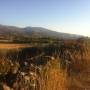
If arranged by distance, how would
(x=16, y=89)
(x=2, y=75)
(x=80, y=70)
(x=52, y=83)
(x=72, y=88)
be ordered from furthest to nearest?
(x=80, y=70) < (x=72, y=88) < (x=52, y=83) < (x=2, y=75) < (x=16, y=89)

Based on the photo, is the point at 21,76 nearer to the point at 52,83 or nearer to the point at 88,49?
the point at 52,83

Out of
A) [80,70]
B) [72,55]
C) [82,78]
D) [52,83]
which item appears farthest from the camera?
[72,55]

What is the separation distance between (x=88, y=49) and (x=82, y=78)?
319 cm

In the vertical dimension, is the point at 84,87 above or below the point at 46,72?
below

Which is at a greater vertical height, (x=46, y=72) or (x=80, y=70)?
(x=46, y=72)

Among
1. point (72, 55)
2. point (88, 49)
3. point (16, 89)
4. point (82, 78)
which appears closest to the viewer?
point (16, 89)

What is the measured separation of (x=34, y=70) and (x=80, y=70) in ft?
12.7

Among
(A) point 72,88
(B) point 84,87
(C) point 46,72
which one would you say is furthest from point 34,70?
(B) point 84,87

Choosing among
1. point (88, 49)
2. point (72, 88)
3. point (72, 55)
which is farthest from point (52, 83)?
point (88, 49)

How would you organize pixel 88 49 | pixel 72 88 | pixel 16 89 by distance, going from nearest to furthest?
pixel 16 89, pixel 72 88, pixel 88 49

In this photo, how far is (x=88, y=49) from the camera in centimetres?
1114

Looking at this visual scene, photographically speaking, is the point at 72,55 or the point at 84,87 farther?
the point at 72,55

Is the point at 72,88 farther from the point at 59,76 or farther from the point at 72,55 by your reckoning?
the point at 72,55

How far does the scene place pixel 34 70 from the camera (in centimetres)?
556
